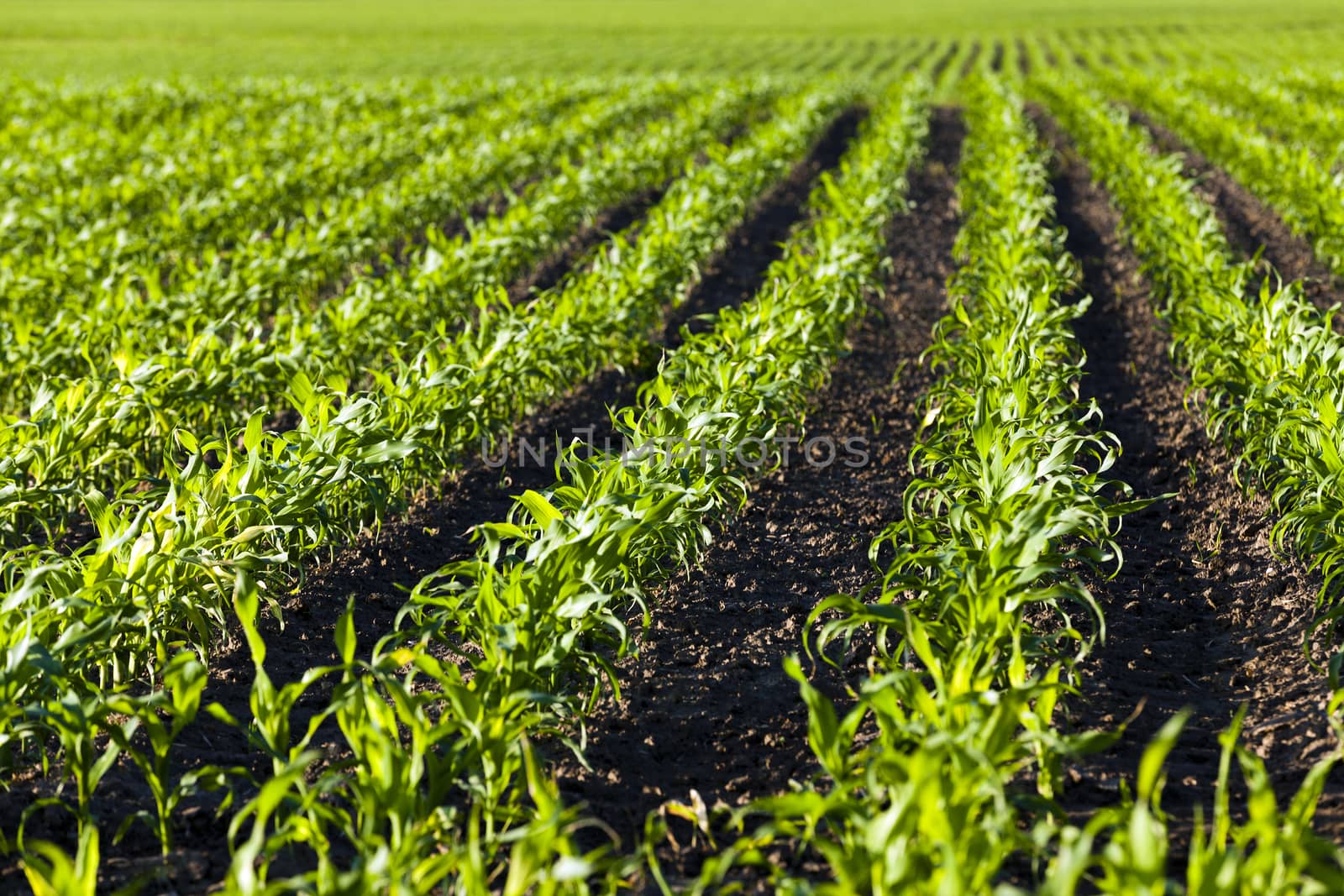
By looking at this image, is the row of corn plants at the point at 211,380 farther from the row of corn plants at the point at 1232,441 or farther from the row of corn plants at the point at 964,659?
the row of corn plants at the point at 1232,441

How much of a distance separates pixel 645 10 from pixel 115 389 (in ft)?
199

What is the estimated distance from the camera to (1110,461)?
4293mm

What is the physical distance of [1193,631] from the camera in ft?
15.0

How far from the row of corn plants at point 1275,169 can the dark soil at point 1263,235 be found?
0.44 feet

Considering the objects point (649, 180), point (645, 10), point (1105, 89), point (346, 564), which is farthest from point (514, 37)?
point (346, 564)

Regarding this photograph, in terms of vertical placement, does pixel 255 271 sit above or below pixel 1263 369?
above

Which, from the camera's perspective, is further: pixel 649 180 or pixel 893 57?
pixel 893 57

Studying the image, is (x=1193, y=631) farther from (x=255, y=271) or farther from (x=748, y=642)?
(x=255, y=271)

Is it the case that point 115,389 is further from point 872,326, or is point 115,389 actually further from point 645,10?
point 645,10

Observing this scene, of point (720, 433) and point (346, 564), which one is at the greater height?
point (720, 433)

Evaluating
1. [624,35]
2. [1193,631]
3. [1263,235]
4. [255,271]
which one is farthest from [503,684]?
[624,35]

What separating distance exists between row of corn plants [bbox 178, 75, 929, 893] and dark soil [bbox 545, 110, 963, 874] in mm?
162

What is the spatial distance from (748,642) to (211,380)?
11.4ft

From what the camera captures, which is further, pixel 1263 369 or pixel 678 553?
pixel 1263 369
